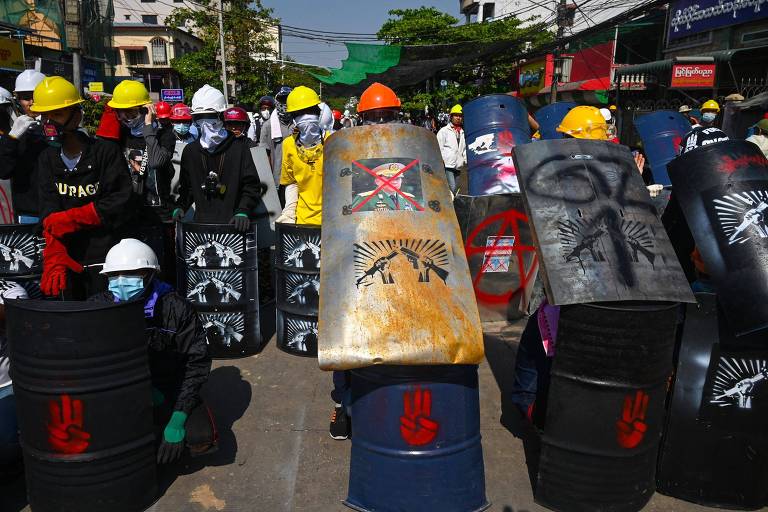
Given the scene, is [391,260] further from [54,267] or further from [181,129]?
[181,129]

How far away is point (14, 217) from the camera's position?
169 inches

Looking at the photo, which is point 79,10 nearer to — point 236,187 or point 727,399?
point 236,187

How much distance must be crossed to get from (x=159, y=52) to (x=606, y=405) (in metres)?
58.9

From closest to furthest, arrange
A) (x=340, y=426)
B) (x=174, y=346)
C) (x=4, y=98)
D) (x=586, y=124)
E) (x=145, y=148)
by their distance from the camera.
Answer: (x=174, y=346) < (x=340, y=426) < (x=586, y=124) < (x=4, y=98) < (x=145, y=148)

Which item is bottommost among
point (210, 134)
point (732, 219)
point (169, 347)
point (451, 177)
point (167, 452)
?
point (167, 452)

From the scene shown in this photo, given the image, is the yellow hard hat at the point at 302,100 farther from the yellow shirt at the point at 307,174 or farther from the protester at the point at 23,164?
the protester at the point at 23,164

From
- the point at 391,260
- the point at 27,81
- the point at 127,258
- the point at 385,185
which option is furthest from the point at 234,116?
the point at 391,260

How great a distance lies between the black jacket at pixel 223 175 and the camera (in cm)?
454

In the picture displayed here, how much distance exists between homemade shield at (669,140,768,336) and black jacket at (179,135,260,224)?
125 inches

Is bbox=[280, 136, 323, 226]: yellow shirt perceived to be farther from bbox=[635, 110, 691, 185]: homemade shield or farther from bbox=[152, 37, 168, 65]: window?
bbox=[152, 37, 168, 65]: window

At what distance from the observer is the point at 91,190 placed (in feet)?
12.0

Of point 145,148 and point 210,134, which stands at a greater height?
point 210,134

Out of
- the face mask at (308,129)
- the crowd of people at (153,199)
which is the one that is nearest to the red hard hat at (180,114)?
the crowd of people at (153,199)

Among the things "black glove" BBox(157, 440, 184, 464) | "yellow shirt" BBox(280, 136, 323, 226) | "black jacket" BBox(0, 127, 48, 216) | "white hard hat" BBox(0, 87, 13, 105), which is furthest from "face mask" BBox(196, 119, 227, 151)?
"black glove" BBox(157, 440, 184, 464)
